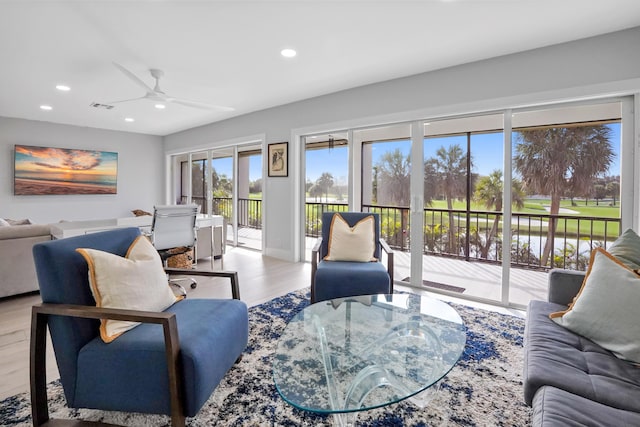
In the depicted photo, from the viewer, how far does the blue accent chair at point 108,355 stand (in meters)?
1.33

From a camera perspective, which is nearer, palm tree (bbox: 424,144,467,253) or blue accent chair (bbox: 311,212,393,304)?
blue accent chair (bbox: 311,212,393,304)

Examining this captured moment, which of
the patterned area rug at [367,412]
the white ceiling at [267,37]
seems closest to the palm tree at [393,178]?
the white ceiling at [267,37]

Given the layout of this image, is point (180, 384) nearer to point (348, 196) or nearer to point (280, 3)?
point (280, 3)

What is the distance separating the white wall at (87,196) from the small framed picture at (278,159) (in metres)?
4.05

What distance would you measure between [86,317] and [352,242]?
224 cm

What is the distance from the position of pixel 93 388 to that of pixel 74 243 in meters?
0.67

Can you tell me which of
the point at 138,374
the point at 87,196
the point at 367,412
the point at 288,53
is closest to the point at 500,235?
the point at 367,412

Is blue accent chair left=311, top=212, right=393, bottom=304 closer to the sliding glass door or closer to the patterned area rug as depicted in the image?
the patterned area rug

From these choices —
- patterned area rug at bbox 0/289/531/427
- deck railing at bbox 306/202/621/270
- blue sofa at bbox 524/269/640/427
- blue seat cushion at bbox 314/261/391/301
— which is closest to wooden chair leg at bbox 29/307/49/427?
patterned area rug at bbox 0/289/531/427

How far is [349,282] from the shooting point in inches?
106

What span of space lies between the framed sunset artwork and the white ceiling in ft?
7.92

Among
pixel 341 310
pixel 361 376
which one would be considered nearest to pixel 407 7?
pixel 341 310

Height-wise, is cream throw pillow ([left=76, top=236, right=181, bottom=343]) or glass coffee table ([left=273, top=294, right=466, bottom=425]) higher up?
cream throw pillow ([left=76, top=236, right=181, bottom=343])

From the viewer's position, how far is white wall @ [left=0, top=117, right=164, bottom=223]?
233 inches
